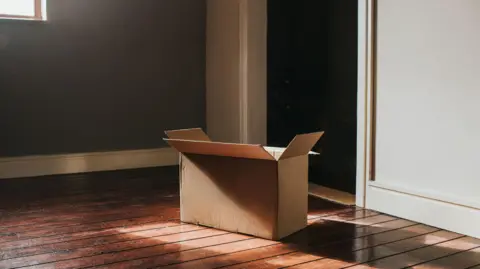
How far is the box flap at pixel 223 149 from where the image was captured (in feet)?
5.96

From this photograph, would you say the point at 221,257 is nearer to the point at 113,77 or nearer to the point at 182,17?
the point at 113,77

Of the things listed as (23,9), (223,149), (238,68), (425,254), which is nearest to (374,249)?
(425,254)

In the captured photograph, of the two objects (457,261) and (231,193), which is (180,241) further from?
(457,261)

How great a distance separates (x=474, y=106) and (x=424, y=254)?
1.83ft

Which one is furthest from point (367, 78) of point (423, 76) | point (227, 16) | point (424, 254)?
point (227, 16)

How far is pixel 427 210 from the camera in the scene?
2.12 metres

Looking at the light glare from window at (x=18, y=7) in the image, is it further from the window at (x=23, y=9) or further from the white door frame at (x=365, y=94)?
the white door frame at (x=365, y=94)

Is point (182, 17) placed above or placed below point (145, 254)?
above

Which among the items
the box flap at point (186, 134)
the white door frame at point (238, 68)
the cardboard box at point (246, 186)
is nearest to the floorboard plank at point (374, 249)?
the cardboard box at point (246, 186)

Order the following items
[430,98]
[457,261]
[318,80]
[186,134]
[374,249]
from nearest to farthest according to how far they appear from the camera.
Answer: [457,261] < [374,249] < [430,98] < [186,134] < [318,80]

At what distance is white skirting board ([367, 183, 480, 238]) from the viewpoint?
196cm

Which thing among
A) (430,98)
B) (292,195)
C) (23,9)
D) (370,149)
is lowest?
(292,195)

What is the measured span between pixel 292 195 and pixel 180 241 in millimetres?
418

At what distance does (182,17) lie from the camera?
144 inches
